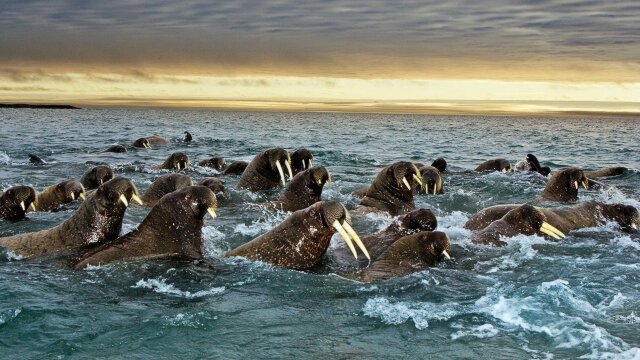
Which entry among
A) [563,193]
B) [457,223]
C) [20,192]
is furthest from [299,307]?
[563,193]

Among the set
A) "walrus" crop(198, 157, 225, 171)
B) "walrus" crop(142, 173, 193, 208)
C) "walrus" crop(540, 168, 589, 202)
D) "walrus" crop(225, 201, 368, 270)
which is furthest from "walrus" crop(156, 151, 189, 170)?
"walrus" crop(225, 201, 368, 270)

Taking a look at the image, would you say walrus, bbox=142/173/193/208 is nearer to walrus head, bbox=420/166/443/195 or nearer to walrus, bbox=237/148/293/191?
walrus, bbox=237/148/293/191

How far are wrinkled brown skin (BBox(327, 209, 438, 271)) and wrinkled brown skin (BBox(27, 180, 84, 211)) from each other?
21.2 feet

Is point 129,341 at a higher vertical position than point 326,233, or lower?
lower

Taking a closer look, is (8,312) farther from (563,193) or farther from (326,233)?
(563,193)

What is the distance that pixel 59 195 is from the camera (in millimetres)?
14578

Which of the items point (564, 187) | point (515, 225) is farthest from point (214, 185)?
point (564, 187)

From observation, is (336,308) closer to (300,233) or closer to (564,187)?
(300,233)

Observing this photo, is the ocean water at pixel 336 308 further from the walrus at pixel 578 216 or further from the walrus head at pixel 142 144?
the walrus head at pixel 142 144

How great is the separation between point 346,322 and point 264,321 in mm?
844

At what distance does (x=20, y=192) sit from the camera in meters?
13.3

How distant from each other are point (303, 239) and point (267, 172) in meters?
7.36

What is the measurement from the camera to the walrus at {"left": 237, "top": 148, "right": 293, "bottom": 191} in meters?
16.4

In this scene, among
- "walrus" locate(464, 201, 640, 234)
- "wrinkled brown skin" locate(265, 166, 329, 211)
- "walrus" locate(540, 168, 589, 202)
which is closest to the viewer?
"walrus" locate(464, 201, 640, 234)
